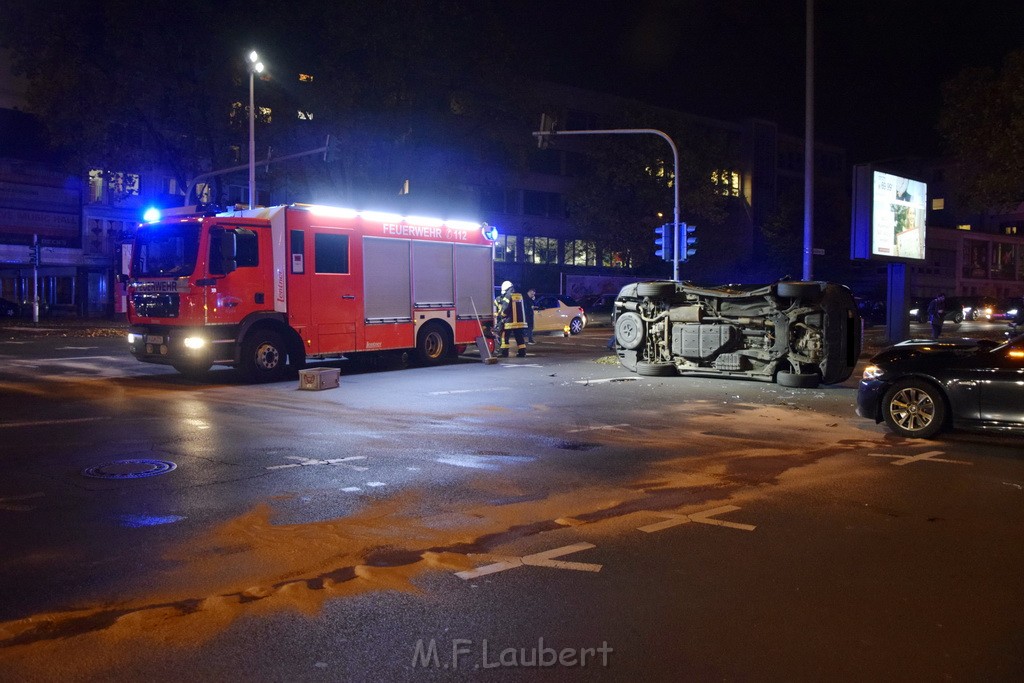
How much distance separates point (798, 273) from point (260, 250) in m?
57.5

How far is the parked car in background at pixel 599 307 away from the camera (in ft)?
154

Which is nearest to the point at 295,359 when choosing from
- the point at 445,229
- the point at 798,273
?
the point at 445,229

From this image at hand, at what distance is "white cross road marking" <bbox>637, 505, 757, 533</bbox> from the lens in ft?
21.9

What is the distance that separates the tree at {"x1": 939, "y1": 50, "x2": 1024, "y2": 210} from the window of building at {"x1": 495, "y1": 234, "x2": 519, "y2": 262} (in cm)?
3402

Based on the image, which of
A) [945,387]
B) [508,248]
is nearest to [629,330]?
[945,387]

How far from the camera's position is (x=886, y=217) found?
23.0m

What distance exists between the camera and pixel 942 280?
244 feet

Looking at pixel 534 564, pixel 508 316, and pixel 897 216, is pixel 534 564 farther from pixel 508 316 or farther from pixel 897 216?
pixel 897 216

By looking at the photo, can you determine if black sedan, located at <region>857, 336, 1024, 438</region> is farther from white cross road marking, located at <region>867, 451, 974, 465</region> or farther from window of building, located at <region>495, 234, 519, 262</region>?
window of building, located at <region>495, 234, 519, 262</region>

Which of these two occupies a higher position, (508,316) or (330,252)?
(330,252)

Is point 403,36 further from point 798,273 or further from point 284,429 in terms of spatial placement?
point 798,273

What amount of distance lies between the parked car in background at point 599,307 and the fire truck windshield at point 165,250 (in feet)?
103

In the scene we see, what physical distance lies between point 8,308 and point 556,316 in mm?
31751

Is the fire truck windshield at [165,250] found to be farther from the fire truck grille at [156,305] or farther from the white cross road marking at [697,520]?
the white cross road marking at [697,520]
